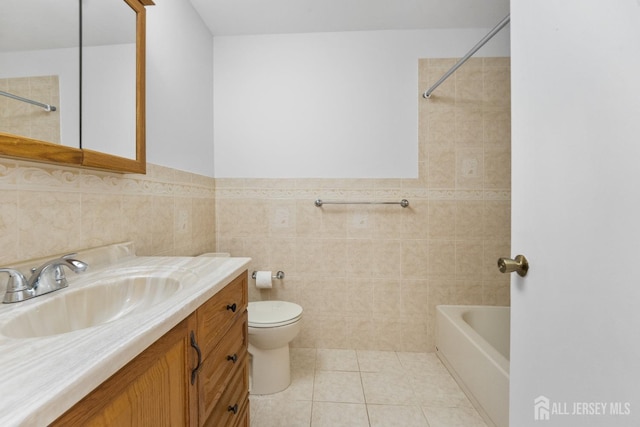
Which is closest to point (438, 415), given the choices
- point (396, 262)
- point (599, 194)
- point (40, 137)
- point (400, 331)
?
point (400, 331)

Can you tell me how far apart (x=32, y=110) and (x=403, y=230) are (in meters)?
1.93

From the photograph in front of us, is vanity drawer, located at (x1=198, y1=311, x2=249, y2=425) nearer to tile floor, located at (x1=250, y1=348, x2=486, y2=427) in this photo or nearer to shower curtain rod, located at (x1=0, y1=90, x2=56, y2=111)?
tile floor, located at (x1=250, y1=348, x2=486, y2=427)

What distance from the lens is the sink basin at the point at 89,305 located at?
61cm

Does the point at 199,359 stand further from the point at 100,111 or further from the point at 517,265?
the point at 100,111

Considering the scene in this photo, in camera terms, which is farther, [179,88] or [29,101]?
[179,88]

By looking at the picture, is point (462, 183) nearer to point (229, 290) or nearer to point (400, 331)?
point (400, 331)

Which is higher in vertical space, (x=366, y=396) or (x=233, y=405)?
(x=233, y=405)

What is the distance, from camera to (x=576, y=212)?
0.54 meters

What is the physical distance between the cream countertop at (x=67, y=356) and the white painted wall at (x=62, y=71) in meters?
0.44

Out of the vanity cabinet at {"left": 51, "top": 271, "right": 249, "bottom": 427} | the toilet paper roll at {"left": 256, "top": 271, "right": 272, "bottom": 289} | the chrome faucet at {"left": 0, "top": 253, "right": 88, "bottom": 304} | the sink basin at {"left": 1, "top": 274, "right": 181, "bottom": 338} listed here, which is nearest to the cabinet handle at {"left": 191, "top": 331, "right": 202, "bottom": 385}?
the vanity cabinet at {"left": 51, "top": 271, "right": 249, "bottom": 427}

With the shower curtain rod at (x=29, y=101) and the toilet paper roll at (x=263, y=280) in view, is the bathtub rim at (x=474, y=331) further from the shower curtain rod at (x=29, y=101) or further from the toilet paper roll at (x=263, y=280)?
the shower curtain rod at (x=29, y=101)

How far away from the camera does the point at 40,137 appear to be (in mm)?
760

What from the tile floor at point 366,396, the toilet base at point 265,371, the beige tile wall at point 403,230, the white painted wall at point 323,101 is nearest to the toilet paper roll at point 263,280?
the beige tile wall at point 403,230

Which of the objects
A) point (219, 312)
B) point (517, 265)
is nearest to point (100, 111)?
point (219, 312)
